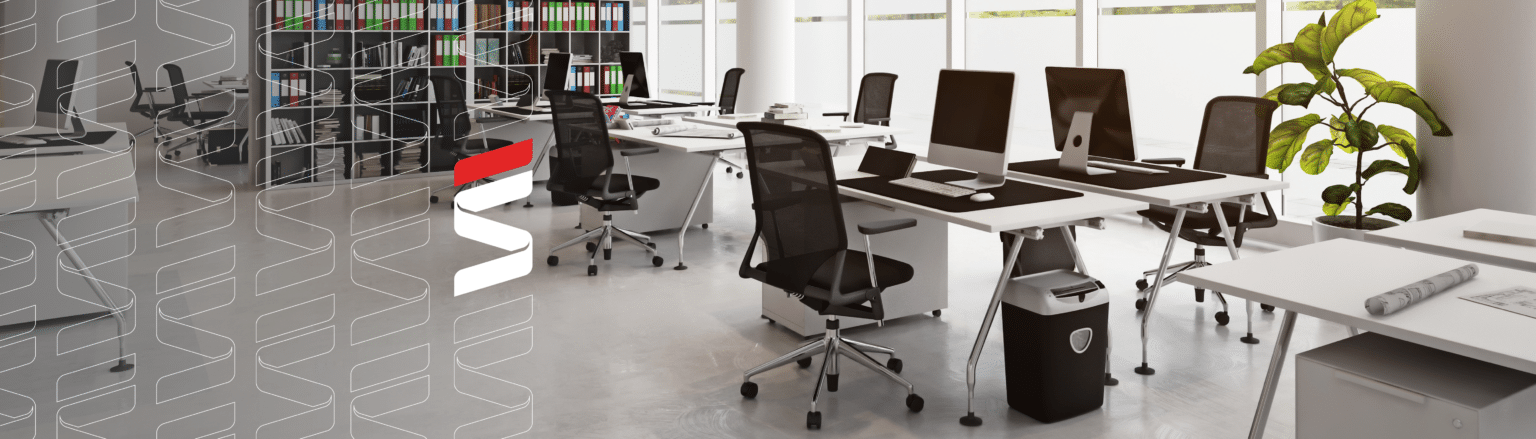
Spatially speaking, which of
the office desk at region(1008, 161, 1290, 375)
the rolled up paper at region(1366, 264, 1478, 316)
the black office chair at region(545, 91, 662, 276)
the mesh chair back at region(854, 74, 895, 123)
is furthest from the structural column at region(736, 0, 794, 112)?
the rolled up paper at region(1366, 264, 1478, 316)

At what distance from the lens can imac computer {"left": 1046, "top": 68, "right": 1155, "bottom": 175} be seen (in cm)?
407

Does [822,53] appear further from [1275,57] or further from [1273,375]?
[1273,375]

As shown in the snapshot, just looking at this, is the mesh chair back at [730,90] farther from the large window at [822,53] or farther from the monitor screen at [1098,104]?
the monitor screen at [1098,104]

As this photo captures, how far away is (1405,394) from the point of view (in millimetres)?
1887

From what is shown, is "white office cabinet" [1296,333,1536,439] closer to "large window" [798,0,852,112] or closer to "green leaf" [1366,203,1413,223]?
"green leaf" [1366,203,1413,223]

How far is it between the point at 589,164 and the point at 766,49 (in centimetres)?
463

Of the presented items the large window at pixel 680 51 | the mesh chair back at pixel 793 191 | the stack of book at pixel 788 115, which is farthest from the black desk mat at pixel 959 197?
the large window at pixel 680 51

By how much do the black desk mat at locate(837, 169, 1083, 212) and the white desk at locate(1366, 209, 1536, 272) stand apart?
0.98 meters

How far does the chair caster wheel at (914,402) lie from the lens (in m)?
3.18

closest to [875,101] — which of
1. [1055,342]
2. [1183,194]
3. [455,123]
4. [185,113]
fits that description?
[455,123]

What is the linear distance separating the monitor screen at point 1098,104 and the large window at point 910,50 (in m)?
4.00

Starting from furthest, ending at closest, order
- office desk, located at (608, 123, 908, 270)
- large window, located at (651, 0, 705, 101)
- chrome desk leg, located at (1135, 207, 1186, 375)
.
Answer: large window, located at (651, 0, 705, 101), office desk, located at (608, 123, 908, 270), chrome desk leg, located at (1135, 207, 1186, 375)

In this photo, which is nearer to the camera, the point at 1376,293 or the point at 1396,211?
the point at 1376,293

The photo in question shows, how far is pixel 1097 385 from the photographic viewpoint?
3.16 m
